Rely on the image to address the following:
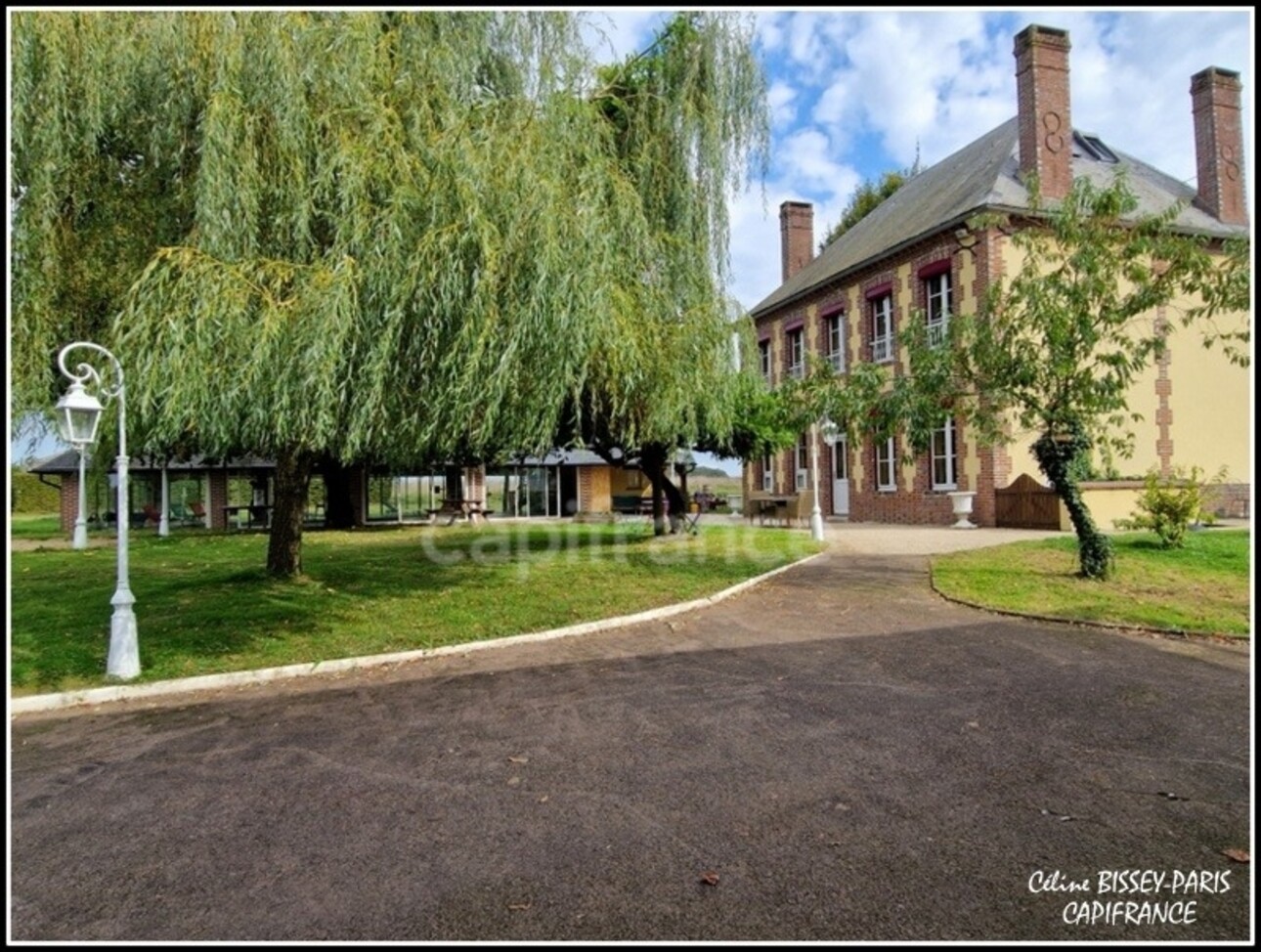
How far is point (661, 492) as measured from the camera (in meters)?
16.4

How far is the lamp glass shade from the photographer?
560 cm

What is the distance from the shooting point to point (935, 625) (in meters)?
7.60

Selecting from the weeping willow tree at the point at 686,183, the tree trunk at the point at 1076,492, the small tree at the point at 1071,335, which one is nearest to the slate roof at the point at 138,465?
the weeping willow tree at the point at 686,183

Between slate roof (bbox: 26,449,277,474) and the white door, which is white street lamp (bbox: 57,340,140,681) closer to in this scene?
slate roof (bbox: 26,449,277,474)

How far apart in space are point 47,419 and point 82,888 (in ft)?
18.5

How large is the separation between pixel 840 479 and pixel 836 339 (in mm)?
4321

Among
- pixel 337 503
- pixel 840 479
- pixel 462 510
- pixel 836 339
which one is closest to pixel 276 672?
pixel 337 503

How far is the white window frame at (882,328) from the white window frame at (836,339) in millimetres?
1362

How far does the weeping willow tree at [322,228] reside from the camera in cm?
517

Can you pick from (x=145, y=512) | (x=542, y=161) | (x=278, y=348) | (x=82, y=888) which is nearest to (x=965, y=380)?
(x=542, y=161)

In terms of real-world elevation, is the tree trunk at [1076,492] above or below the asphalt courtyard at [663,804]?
above

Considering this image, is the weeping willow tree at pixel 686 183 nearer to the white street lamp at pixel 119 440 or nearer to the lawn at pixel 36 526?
the white street lamp at pixel 119 440

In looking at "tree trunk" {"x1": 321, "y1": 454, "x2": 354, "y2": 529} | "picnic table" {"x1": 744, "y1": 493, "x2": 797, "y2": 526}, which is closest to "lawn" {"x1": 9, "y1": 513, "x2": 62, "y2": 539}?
"tree trunk" {"x1": 321, "y1": 454, "x2": 354, "y2": 529}

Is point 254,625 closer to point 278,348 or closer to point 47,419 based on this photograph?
point 47,419
